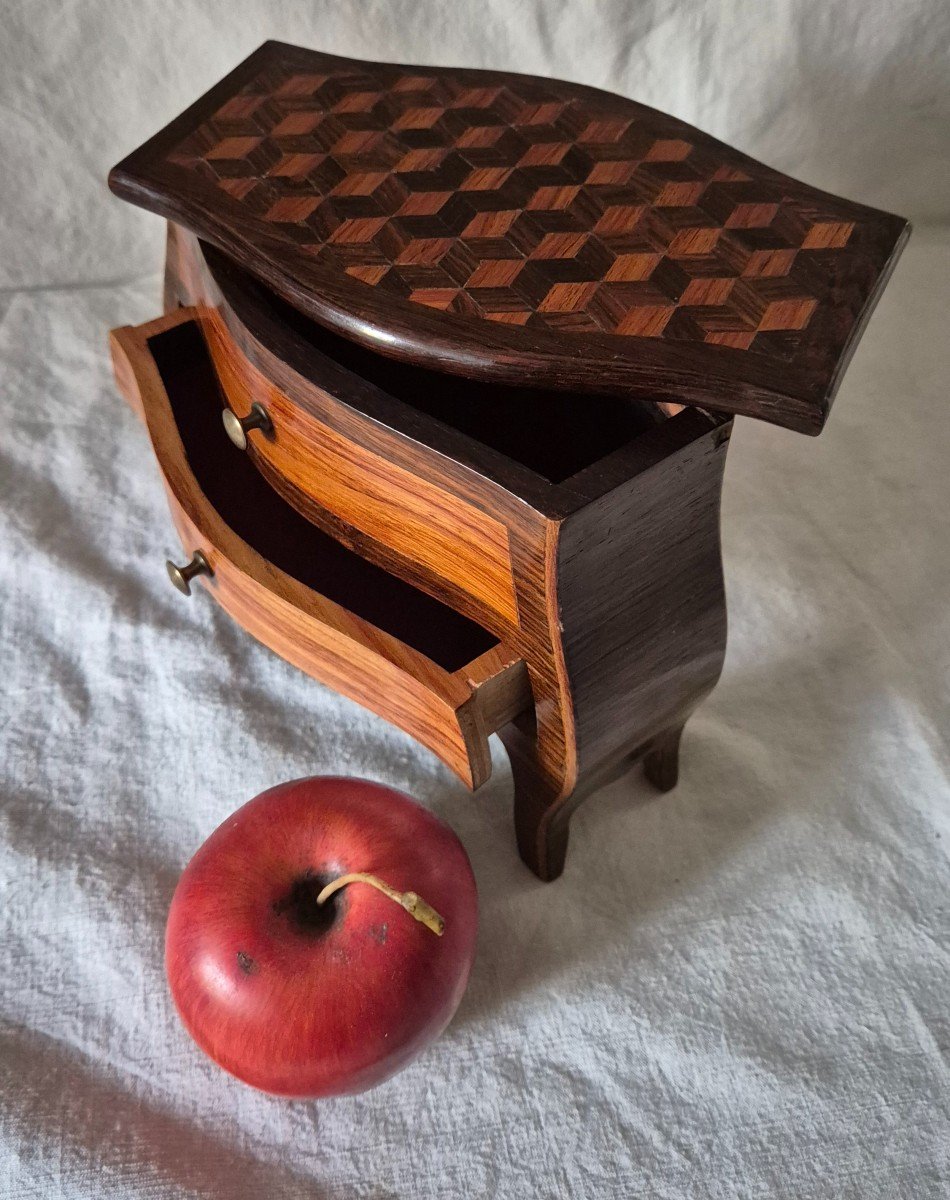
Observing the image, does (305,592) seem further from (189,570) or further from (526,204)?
(526,204)

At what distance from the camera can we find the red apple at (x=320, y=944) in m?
0.66

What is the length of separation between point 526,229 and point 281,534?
10.7 inches

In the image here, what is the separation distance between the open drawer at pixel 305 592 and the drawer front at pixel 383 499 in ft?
0.14

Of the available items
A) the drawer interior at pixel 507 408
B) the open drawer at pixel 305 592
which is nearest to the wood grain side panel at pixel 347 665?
the open drawer at pixel 305 592

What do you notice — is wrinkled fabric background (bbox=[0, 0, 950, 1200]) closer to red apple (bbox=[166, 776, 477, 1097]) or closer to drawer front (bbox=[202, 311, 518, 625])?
red apple (bbox=[166, 776, 477, 1097])

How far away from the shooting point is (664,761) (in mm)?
885

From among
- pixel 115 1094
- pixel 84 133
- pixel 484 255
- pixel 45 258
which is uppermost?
pixel 484 255

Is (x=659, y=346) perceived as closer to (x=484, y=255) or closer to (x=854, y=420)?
(x=484, y=255)

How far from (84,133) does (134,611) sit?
552mm

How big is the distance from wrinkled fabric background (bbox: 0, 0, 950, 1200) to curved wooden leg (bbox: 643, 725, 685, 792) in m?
0.01

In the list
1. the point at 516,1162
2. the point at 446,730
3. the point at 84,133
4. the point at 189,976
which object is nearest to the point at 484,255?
the point at 446,730

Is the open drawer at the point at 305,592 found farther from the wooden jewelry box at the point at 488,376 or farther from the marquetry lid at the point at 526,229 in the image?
the marquetry lid at the point at 526,229

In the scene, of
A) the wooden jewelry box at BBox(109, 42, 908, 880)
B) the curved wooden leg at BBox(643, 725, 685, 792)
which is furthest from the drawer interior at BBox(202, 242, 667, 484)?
the curved wooden leg at BBox(643, 725, 685, 792)

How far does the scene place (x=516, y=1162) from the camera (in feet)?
2.42
